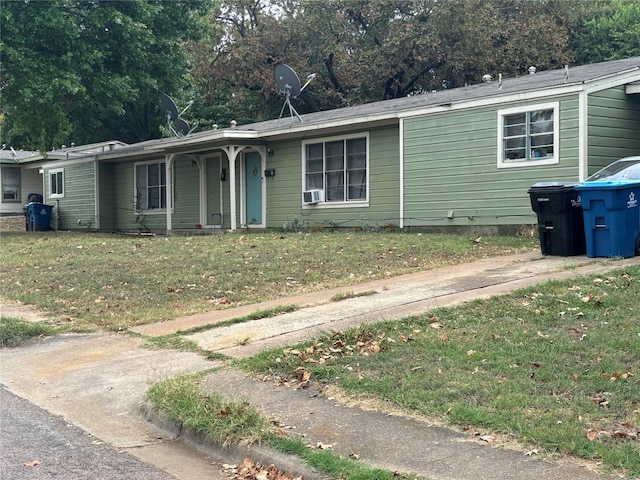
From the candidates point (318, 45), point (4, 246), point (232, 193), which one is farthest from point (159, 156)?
point (318, 45)

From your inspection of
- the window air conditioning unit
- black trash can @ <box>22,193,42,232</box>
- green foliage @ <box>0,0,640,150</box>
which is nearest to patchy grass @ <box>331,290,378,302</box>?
the window air conditioning unit

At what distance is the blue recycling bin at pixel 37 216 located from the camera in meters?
27.9

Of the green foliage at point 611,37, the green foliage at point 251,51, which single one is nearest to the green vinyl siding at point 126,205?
the green foliage at point 251,51

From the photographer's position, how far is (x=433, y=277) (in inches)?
407

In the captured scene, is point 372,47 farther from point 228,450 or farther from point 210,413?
point 228,450

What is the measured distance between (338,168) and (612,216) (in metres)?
8.58

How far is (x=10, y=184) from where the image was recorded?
34.9m

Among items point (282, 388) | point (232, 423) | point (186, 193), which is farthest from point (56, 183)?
point (232, 423)

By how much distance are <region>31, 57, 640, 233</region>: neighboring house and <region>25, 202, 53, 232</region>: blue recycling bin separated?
514 cm

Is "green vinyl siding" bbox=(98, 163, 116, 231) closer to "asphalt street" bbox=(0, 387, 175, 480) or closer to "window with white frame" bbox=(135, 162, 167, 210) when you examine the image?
"window with white frame" bbox=(135, 162, 167, 210)

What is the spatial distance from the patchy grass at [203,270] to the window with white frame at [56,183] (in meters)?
14.1

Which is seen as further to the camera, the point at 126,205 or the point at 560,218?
the point at 126,205

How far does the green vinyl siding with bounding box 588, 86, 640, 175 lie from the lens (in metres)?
13.4

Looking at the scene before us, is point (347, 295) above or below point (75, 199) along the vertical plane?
below
